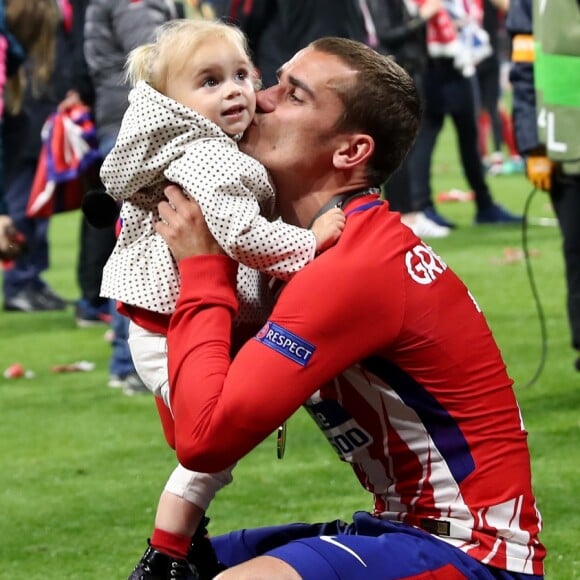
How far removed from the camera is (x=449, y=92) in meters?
13.0

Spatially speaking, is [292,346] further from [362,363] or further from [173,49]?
[173,49]

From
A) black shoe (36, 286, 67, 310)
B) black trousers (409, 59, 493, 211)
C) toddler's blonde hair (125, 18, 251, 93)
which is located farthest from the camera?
black trousers (409, 59, 493, 211)

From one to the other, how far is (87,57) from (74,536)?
11.0 feet

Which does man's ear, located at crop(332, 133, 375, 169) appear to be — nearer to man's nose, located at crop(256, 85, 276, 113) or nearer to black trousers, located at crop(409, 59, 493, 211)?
man's nose, located at crop(256, 85, 276, 113)

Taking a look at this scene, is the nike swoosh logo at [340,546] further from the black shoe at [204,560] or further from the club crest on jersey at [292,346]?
the black shoe at [204,560]

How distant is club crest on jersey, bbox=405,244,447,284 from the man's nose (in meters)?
0.53

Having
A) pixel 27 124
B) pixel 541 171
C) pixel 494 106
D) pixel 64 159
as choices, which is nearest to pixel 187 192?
pixel 541 171

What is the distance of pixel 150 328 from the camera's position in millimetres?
3791

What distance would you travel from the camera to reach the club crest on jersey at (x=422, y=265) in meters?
3.21

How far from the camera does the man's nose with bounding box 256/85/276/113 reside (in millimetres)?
3533

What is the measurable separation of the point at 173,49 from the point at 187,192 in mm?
543

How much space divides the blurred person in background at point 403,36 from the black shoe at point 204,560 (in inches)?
311

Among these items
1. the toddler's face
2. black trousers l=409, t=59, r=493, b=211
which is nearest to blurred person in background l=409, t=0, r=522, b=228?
black trousers l=409, t=59, r=493, b=211

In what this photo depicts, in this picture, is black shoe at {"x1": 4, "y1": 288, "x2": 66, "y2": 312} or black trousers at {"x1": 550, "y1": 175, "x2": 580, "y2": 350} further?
black shoe at {"x1": 4, "y1": 288, "x2": 66, "y2": 312}
